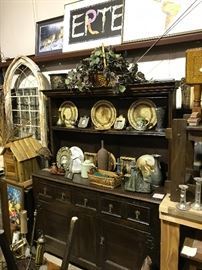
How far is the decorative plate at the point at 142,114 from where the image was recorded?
2.06 m

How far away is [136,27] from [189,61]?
2.83ft

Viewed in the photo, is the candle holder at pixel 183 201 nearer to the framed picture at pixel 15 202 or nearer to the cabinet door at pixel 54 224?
the cabinet door at pixel 54 224

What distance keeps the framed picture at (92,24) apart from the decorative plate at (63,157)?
102 cm

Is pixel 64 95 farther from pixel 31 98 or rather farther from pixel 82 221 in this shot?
pixel 82 221

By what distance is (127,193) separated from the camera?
1.94 meters

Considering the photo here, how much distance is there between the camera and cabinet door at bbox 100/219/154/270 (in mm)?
1923

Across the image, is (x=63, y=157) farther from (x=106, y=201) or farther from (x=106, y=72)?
(x=106, y=72)

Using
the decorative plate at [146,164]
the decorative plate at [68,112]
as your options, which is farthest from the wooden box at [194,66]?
the decorative plate at [68,112]

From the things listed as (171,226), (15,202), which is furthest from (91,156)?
(171,226)

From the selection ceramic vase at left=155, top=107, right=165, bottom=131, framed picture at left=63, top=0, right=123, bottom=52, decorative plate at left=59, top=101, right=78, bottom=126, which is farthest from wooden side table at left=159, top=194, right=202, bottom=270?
framed picture at left=63, top=0, right=123, bottom=52

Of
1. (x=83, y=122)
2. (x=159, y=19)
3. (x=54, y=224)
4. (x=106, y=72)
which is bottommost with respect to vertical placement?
(x=54, y=224)

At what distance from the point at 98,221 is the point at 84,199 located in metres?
0.22

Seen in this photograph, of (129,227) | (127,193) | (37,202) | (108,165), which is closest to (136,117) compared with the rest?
(108,165)

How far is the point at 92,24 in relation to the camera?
2.39 meters
